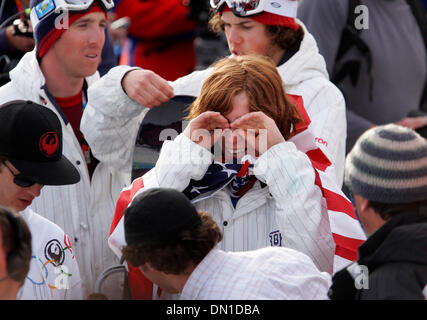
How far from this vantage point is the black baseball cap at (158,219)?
6.77 ft

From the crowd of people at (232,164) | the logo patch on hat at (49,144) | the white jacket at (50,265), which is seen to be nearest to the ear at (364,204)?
the crowd of people at (232,164)

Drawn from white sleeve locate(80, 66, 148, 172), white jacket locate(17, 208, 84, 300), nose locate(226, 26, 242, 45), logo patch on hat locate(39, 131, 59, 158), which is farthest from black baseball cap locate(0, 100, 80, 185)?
nose locate(226, 26, 242, 45)

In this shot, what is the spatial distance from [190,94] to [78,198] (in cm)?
70

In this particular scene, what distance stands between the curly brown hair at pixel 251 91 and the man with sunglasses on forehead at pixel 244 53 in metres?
0.42

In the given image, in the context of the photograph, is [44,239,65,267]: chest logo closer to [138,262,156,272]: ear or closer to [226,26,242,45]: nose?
[138,262,156,272]: ear

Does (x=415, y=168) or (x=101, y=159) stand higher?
(x=415, y=168)

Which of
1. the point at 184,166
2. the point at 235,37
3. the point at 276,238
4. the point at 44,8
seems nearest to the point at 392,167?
the point at 276,238

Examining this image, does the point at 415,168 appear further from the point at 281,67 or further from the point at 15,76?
the point at 15,76

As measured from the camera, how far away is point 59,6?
3.48 m

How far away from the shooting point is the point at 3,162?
2.63m

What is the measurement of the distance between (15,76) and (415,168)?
2042 mm

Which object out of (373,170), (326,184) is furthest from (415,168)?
(326,184)

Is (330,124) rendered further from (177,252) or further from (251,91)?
(177,252)

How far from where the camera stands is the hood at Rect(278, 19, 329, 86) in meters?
3.56
